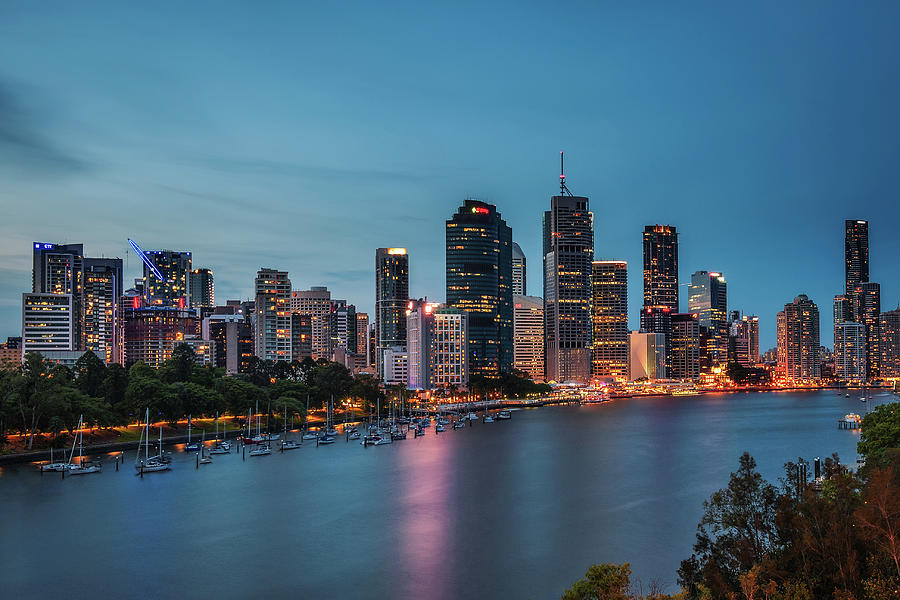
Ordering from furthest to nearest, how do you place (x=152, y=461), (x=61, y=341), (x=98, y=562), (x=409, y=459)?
(x=61, y=341) → (x=409, y=459) → (x=152, y=461) → (x=98, y=562)

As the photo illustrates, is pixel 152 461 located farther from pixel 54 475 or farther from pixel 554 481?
pixel 554 481

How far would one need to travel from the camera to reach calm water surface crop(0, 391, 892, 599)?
39.9 metres

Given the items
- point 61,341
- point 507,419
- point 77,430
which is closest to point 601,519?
point 77,430

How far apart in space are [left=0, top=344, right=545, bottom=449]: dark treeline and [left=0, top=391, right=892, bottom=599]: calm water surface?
6.82 meters

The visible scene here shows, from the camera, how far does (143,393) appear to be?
297 feet

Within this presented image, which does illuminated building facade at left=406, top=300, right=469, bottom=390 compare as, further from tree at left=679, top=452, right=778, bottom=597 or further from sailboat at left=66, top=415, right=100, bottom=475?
tree at left=679, top=452, right=778, bottom=597

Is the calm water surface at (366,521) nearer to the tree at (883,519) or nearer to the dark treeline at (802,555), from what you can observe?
the dark treeline at (802,555)

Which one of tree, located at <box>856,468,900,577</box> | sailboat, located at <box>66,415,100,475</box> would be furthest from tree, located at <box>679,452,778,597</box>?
sailboat, located at <box>66,415,100,475</box>

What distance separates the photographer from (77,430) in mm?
78500

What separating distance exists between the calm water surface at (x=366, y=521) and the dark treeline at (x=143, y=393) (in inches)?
269

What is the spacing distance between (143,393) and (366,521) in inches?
1895

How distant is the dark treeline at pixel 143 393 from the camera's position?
249 feet

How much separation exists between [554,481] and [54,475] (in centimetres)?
4432

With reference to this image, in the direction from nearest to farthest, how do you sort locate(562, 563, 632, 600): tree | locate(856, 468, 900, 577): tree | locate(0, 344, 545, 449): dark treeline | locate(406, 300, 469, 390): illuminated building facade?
locate(562, 563, 632, 600): tree → locate(856, 468, 900, 577): tree → locate(0, 344, 545, 449): dark treeline → locate(406, 300, 469, 390): illuminated building facade
